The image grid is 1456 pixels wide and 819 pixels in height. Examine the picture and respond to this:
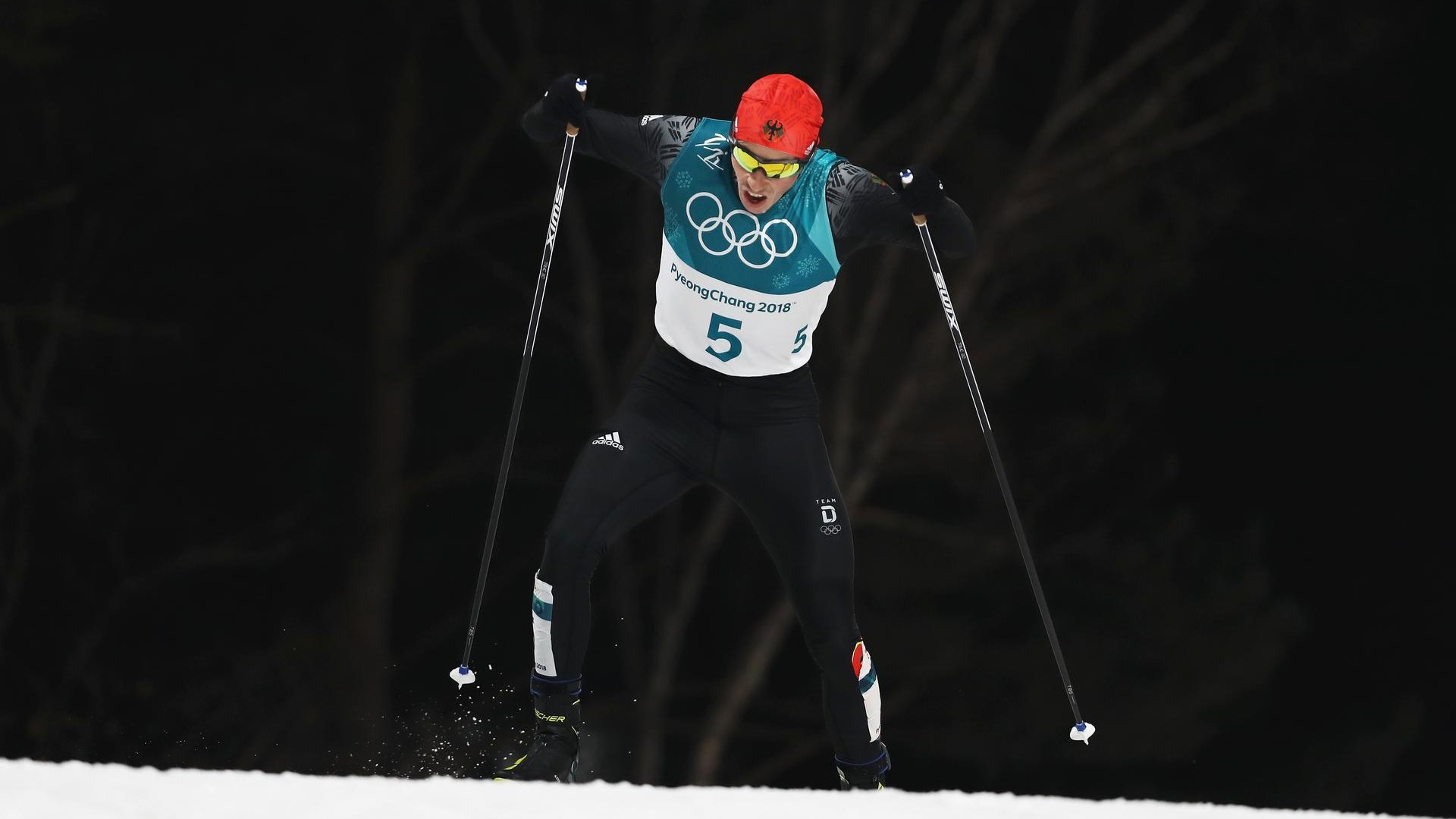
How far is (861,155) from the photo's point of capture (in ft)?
34.9

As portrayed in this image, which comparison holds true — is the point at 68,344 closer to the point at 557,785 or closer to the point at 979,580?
the point at 979,580

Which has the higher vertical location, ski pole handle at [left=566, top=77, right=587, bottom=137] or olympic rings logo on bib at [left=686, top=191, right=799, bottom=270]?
ski pole handle at [left=566, top=77, right=587, bottom=137]

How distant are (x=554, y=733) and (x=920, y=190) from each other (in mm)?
1595

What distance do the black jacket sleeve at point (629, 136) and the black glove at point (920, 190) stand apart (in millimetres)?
561

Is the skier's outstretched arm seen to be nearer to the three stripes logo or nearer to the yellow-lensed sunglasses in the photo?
the yellow-lensed sunglasses

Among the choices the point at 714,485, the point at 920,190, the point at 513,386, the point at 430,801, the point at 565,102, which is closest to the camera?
the point at 430,801

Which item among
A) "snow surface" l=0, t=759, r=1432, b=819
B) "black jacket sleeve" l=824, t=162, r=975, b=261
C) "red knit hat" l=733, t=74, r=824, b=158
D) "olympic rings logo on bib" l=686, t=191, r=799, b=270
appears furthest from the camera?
"black jacket sleeve" l=824, t=162, r=975, b=261

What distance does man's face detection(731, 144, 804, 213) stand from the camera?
4.32m

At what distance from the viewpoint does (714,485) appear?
452 centimetres

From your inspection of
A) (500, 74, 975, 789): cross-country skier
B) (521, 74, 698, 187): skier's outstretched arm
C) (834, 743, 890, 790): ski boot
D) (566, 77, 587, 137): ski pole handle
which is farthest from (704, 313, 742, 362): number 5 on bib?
(834, 743, 890, 790): ski boot

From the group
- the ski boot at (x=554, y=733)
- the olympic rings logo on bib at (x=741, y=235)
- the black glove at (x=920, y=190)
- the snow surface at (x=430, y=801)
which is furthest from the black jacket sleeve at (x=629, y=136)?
the snow surface at (x=430, y=801)

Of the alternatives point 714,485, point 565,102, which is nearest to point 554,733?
point 714,485

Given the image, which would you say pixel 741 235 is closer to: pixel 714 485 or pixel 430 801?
pixel 714 485

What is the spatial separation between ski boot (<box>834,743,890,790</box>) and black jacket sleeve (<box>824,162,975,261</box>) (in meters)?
1.30
